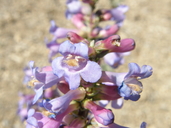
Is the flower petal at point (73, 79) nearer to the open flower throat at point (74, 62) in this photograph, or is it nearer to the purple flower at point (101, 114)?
the open flower throat at point (74, 62)

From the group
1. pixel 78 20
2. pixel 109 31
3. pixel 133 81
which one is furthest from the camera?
pixel 78 20

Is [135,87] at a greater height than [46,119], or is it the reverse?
[135,87]

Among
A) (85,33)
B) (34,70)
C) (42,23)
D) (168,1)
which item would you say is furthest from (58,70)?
(168,1)

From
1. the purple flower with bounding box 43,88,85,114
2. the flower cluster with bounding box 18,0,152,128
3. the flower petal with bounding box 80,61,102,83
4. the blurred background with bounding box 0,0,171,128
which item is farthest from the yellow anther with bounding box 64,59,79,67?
the blurred background with bounding box 0,0,171,128

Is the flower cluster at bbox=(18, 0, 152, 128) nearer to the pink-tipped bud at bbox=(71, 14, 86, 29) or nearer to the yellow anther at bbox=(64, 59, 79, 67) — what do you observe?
the yellow anther at bbox=(64, 59, 79, 67)

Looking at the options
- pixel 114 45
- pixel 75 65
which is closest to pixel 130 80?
pixel 114 45

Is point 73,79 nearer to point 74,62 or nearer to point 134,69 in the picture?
point 74,62
